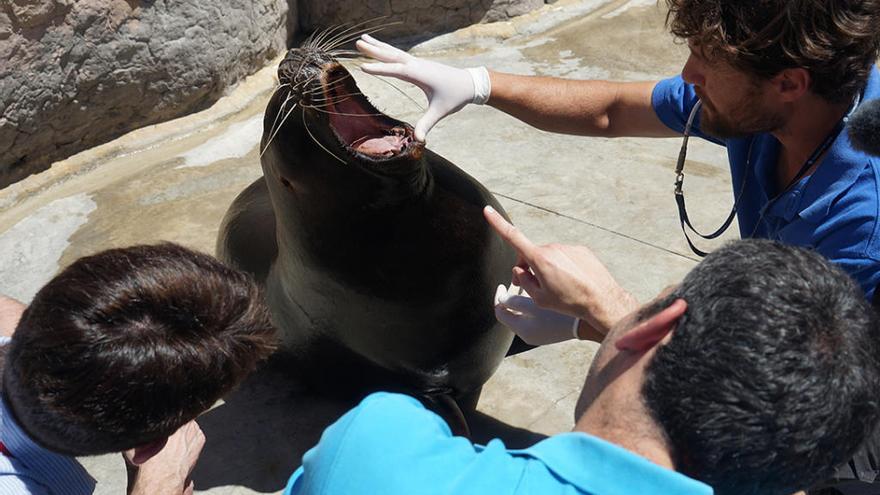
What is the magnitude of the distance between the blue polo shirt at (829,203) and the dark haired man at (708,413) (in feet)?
3.12

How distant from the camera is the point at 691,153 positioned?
492cm

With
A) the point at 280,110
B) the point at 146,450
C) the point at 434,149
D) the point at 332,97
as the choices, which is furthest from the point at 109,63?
the point at 146,450

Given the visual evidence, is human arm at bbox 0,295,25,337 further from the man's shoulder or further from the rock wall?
the rock wall

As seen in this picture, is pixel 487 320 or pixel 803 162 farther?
pixel 487 320

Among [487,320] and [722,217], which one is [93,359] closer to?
[487,320]

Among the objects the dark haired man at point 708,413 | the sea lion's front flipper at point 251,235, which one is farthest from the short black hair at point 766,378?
the sea lion's front flipper at point 251,235

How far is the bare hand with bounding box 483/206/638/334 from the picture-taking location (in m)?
2.07

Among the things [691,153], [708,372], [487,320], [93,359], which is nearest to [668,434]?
[708,372]

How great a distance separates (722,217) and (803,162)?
1880 millimetres

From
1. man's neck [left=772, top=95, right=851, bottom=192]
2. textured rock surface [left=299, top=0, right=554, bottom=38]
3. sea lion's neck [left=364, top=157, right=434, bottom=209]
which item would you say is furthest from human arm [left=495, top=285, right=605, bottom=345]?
A: textured rock surface [left=299, top=0, right=554, bottom=38]

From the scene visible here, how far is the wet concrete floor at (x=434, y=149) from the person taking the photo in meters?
3.21

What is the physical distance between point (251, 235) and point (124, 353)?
195cm

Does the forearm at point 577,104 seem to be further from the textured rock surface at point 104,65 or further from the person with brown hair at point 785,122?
the textured rock surface at point 104,65

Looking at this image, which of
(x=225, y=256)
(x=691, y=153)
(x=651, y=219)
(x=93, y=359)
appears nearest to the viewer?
(x=93, y=359)
